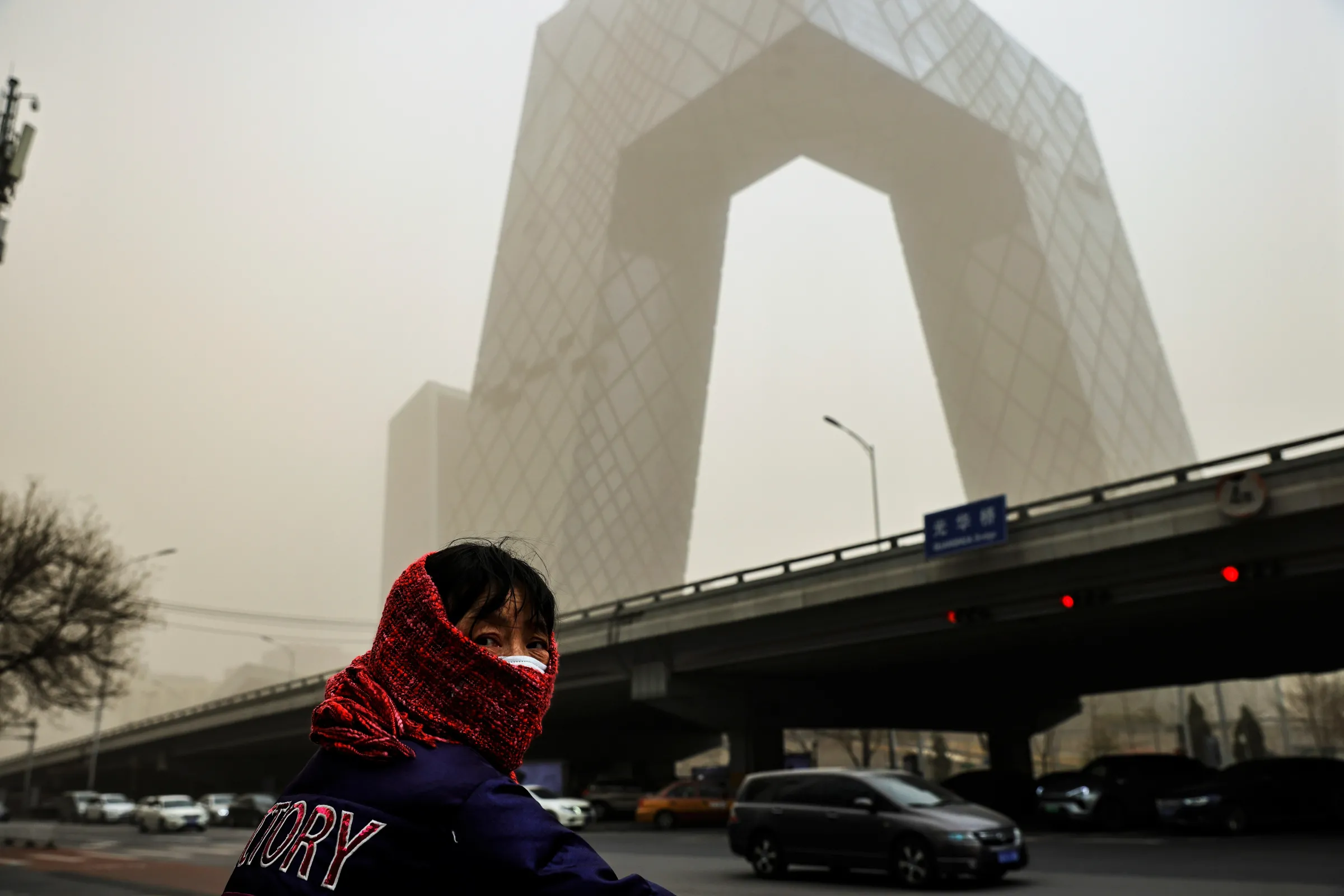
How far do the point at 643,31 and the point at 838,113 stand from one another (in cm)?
1261

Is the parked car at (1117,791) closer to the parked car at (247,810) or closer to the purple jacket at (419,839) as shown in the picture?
the parked car at (247,810)

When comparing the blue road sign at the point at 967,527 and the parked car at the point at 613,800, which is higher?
the blue road sign at the point at 967,527

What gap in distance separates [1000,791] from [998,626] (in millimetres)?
6822

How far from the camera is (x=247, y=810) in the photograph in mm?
39000

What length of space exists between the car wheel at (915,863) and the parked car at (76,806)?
145 feet

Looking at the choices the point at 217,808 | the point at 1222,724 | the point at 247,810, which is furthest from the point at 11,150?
the point at 1222,724

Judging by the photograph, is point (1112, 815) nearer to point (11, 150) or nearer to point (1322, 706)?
point (11, 150)

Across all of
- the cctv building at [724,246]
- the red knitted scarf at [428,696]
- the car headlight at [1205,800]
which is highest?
the cctv building at [724,246]

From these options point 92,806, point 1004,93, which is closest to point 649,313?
point 1004,93

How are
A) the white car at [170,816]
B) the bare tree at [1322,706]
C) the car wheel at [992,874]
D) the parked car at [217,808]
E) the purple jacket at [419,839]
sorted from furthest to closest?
1. the bare tree at [1322,706]
2. the parked car at [217,808]
3. the white car at [170,816]
4. the car wheel at [992,874]
5. the purple jacket at [419,839]

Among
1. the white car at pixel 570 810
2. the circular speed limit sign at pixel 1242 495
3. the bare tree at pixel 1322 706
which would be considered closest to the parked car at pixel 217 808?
the white car at pixel 570 810

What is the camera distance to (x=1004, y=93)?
195ft

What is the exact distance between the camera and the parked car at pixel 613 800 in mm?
40062

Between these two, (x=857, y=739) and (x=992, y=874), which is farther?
(x=857, y=739)
